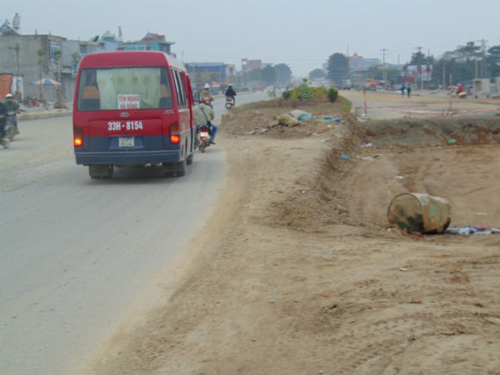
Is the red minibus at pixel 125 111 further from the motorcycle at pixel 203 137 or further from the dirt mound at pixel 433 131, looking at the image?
the dirt mound at pixel 433 131

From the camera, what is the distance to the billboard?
96.0 metres

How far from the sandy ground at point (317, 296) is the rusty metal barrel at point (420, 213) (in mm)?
242

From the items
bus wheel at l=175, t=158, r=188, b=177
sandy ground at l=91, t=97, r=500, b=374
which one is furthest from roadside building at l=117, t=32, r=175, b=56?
sandy ground at l=91, t=97, r=500, b=374

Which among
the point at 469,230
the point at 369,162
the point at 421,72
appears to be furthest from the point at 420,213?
the point at 421,72

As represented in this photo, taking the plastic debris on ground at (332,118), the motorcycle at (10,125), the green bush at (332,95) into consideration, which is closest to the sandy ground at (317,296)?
the motorcycle at (10,125)

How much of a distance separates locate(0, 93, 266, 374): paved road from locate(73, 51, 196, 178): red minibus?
63 centimetres

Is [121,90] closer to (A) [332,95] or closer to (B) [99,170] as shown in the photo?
(B) [99,170]

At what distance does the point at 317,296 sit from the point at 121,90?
26.3ft

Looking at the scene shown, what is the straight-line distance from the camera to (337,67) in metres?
156

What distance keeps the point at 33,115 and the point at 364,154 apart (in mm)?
26642

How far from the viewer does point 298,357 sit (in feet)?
14.1

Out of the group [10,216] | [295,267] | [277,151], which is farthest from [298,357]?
[277,151]

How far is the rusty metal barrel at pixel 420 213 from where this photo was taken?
902 centimetres

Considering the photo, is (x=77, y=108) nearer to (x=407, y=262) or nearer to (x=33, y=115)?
(x=407, y=262)
